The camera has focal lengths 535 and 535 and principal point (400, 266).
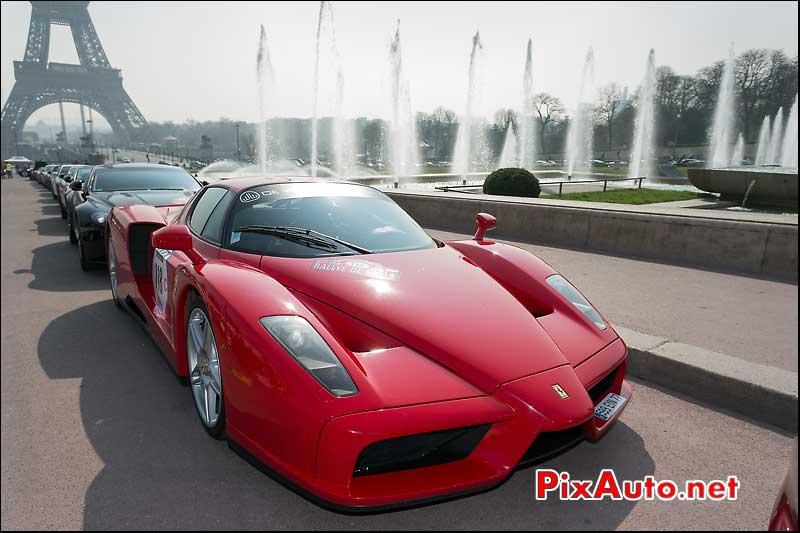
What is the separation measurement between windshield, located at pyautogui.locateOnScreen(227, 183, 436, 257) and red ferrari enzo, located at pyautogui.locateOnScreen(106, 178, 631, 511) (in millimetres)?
14

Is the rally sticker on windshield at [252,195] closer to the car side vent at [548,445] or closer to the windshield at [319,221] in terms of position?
the windshield at [319,221]

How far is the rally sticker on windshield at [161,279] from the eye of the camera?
3881 mm

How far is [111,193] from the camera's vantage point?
814cm

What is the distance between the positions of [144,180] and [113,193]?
0.63 metres

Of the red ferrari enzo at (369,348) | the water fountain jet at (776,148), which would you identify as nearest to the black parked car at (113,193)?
the red ferrari enzo at (369,348)

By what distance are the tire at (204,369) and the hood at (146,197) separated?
457cm

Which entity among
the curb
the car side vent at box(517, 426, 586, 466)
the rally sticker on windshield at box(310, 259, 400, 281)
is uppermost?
the rally sticker on windshield at box(310, 259, 400, 281)

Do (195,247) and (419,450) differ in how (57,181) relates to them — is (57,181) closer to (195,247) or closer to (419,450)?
(195,247)

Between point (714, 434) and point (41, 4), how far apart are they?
138 metres

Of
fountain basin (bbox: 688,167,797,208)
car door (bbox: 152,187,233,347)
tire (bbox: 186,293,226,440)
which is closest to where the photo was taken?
tire (bbox: 186,293,226,440)

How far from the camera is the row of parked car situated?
7.07 m

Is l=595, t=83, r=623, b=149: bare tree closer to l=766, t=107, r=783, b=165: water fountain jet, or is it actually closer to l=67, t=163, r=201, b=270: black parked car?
l=766, t=107, r=783, b=165: water fountain jet

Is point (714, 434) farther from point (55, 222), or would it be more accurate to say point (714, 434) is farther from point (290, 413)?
→ point (55, 222)

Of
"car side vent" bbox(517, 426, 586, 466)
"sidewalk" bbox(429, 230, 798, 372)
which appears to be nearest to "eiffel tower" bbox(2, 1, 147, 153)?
"sidewalk" bbox(429, 230, 798, 372)
